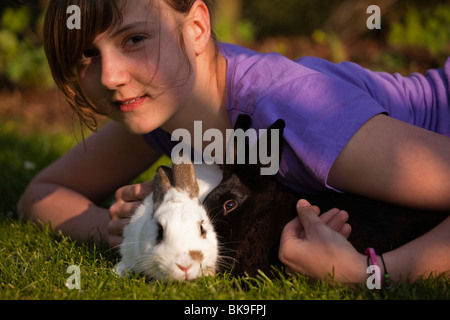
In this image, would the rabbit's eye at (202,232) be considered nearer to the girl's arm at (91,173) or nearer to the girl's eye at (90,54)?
the girl's eye at (90,54)

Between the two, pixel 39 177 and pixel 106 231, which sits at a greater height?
pixel 39 177

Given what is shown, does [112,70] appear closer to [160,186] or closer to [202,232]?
[160,186]

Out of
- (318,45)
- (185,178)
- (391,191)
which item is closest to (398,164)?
(391,191)

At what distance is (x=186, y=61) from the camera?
2.05 meters

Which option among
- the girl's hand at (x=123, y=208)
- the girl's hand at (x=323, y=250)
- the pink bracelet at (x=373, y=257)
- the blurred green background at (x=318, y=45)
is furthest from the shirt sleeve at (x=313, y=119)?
the blurred green background at (x=318, y=45)

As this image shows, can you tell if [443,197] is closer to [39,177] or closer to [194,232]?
[194,232]

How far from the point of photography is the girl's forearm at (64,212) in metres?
2.40

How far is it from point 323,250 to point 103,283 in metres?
0.76

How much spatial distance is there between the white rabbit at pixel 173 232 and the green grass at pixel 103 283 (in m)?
0.05

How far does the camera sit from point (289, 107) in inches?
75.5

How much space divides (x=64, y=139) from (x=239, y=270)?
2648 millimetres

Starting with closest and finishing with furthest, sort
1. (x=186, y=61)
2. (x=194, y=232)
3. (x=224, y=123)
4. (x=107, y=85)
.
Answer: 1. (x=194, y=232)
2. (x=107, y=85)
3. (x=186, y=61)
4. (x=224, y=123)

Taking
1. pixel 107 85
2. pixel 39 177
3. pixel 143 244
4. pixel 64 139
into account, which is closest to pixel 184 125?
pixel 107 85

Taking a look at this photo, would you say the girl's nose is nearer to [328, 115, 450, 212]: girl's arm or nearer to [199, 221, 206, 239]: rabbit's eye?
[199, 221, 206, 239]: rabbit's eye
